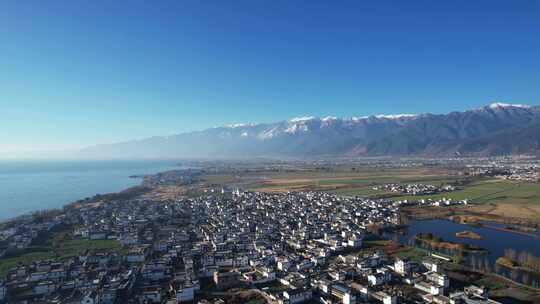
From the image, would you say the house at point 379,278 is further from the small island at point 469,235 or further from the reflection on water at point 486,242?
the small island at point 469,235

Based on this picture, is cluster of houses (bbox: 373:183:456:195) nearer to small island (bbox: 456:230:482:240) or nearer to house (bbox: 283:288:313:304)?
small island (bbox: 456:230:482:240)

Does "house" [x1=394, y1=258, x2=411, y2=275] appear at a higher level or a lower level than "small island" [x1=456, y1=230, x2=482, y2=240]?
Result: higher

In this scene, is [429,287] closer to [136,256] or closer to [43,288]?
[136,256]

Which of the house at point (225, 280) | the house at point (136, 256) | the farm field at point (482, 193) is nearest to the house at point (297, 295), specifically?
the house at point (225, 280)

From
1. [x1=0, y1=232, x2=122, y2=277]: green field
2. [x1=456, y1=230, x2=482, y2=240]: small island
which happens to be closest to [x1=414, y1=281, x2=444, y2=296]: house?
[x1=456, y1=230, x2=482, y2=240]: small island

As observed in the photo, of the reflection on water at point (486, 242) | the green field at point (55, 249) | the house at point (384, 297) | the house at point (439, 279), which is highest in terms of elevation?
the green field at point (55, 249)

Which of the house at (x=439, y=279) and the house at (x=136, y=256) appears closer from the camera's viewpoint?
the house at (x=439, y=279)

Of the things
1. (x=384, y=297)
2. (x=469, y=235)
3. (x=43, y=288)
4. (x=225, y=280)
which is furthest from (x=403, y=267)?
(x=43, y=288)
